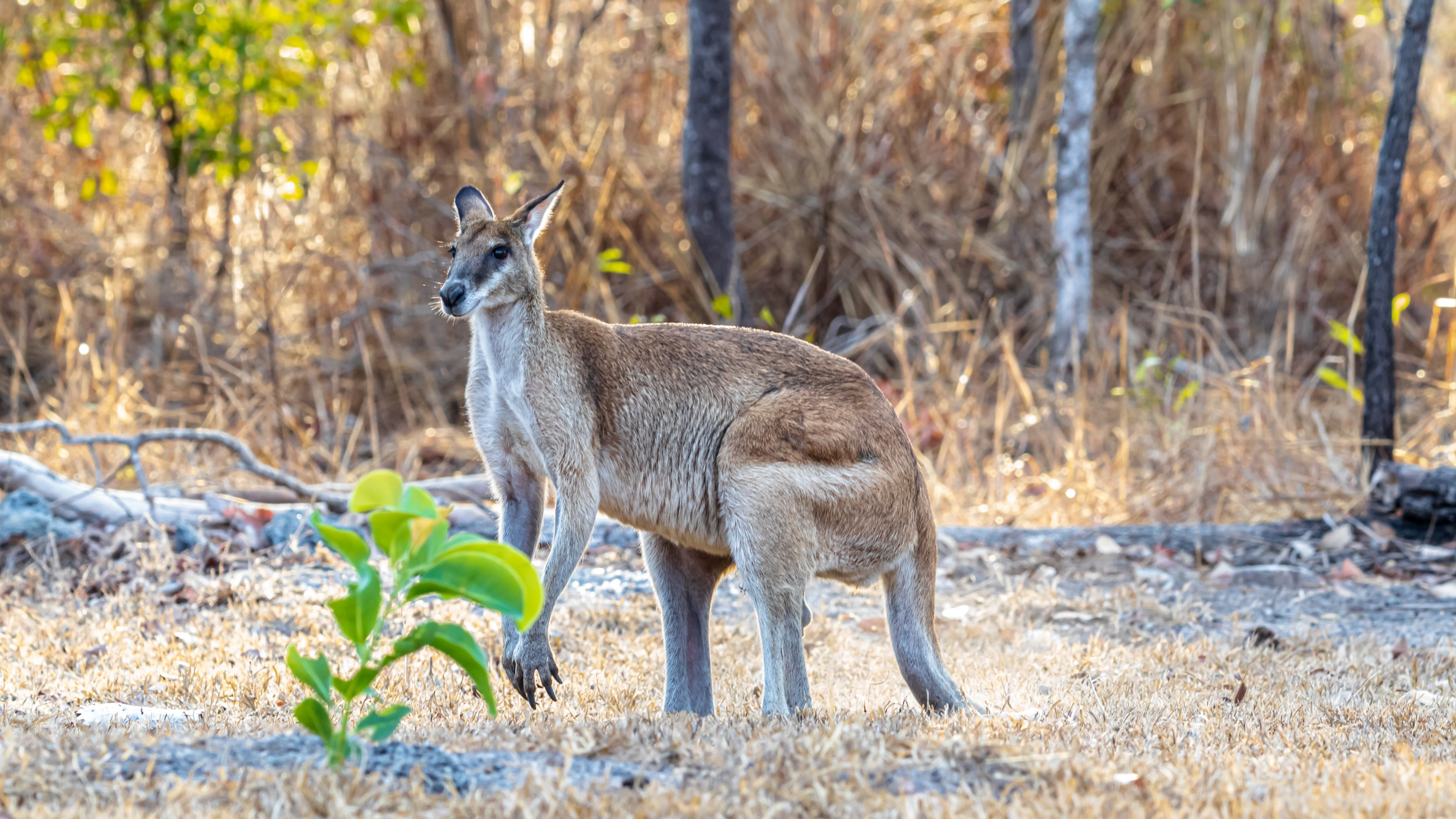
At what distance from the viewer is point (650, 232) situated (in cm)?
852

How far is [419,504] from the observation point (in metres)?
2.11

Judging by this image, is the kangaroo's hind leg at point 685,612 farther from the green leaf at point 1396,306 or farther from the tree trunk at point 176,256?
the tree trunk at point 176,256

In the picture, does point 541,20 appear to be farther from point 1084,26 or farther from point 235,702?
point 235,702

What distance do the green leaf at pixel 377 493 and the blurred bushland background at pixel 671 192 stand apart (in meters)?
5.04

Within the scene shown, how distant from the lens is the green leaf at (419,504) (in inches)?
81.9

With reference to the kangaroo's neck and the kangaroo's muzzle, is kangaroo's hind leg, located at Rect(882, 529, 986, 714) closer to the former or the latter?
the kangaroo's neck

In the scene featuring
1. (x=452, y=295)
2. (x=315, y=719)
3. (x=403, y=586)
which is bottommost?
(x=315, y=719)

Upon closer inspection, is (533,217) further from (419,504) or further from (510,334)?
(419,504)

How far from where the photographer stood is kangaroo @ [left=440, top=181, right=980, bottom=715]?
310 cm

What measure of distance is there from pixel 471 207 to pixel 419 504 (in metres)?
1.63

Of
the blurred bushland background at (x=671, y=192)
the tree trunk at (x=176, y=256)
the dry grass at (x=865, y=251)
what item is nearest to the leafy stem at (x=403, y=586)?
the dry grass at (x=865, y=251)

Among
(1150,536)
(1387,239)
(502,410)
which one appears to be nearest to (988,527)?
(1150,536)

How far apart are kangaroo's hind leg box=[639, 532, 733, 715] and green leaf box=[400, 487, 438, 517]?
4.29ft

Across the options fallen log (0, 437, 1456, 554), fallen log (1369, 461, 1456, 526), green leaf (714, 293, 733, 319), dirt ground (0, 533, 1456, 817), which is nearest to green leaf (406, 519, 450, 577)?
dirt ground (0, 533, 1456, 817)
